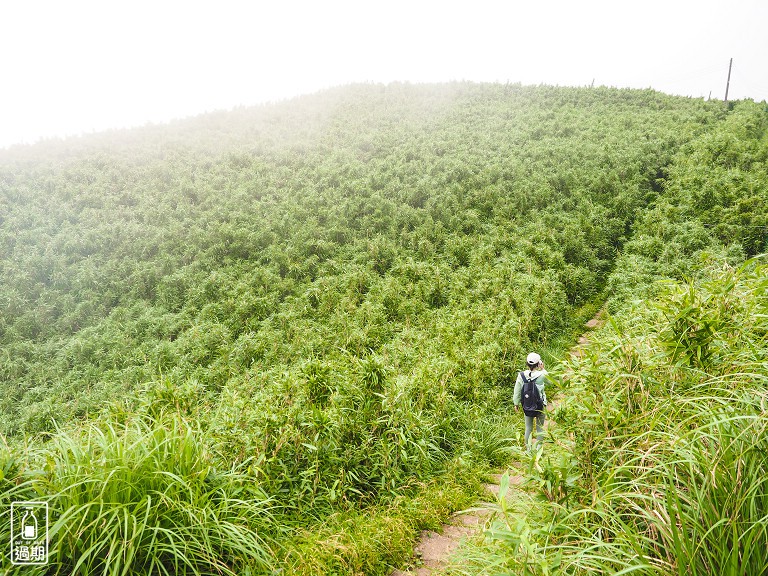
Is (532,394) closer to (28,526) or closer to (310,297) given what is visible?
(28,526)

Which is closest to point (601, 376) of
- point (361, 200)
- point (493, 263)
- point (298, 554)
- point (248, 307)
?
point (298, 554)

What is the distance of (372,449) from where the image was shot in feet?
16.1

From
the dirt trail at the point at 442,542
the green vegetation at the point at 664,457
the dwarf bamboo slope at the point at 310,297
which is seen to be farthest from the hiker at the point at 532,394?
the green vegetation at the point at 664,457

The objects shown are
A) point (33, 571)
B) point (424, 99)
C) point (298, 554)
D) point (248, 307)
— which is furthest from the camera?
point (424, 99)

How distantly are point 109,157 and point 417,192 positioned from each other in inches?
767

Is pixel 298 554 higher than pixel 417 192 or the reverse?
the reverse

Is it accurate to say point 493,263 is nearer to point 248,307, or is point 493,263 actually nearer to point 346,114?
point 248,307

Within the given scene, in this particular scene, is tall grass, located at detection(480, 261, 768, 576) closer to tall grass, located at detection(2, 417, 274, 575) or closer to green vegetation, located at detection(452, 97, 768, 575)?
green vegetation, located at detection(452, 97, 768, 575)
